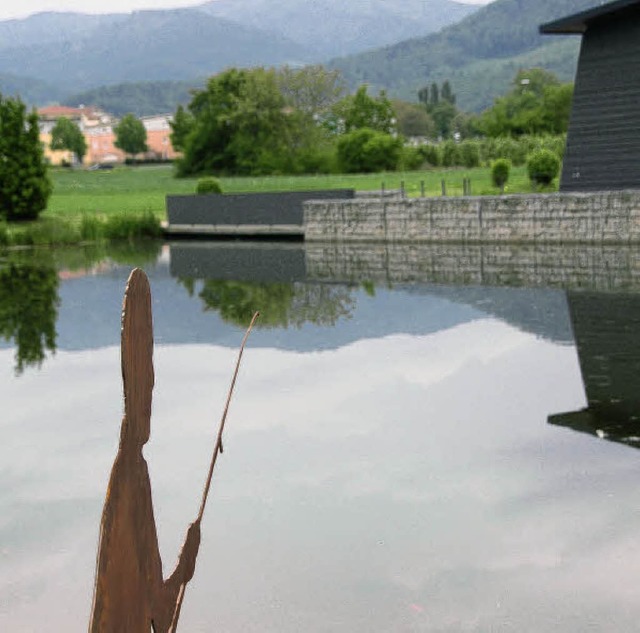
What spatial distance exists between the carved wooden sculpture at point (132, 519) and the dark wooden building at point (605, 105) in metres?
20.4

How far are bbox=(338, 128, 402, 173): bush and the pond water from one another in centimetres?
3417

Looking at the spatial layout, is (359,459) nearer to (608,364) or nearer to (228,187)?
(608,364)

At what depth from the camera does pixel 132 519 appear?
2230mm

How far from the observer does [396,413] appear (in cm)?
918

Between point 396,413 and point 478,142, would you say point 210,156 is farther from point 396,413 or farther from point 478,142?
point 396,413

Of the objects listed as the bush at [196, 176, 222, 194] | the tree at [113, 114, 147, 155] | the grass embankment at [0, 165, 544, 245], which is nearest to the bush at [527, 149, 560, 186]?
the grass embankment at [0, 165, 544, 245]

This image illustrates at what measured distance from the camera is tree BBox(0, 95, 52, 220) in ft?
105

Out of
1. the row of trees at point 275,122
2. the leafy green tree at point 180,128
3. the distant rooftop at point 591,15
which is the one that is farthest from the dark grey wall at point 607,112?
the leafy green tree at point 180,128

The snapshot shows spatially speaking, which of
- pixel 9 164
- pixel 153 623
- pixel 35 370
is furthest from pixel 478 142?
pixel 153 623

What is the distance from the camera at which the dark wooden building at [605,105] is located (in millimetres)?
21828

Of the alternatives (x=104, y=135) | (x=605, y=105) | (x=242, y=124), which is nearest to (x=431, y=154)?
(x=242, y=124)

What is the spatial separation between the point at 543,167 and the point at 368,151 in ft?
71.7

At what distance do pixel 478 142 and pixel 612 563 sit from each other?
42493 mm

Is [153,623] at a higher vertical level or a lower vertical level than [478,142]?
higher
